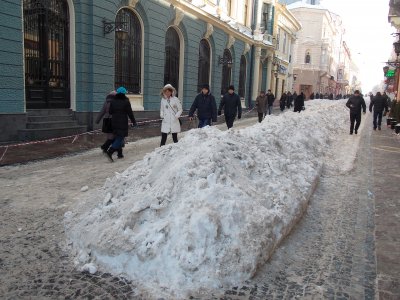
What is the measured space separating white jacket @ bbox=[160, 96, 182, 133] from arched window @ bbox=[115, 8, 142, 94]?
601 centimetres

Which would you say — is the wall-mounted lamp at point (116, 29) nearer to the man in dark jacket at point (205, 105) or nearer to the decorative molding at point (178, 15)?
the decorative molding at point (178, 15)

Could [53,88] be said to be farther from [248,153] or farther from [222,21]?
[222,21]

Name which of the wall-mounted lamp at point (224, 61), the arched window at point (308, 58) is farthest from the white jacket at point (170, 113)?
the arched window at point (308, 58)

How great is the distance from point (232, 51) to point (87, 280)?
23.2 meters

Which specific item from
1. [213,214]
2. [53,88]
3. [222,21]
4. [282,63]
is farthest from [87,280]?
[282,63]

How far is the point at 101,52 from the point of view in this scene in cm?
1252

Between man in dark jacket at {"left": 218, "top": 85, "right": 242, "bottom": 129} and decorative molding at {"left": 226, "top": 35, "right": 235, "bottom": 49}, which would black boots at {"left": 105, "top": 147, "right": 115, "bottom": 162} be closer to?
man in dark jacket at {"left": 218, "top": 85, "right": 242, "bottom": 129}

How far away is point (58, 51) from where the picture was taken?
11555 mm

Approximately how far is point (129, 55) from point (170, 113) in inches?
272

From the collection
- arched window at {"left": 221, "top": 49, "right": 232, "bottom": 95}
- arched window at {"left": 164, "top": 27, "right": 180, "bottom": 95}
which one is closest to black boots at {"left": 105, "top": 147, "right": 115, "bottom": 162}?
arched window at {"left": 164, "top": 27, "right": 180, "bottom": 95}

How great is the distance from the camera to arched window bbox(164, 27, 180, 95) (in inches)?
670

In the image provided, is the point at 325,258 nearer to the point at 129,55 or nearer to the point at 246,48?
the point at 129,55

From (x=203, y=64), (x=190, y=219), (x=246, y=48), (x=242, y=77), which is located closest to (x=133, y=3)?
(x=203, y=64)

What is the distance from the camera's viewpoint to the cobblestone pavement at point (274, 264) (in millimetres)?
3002
